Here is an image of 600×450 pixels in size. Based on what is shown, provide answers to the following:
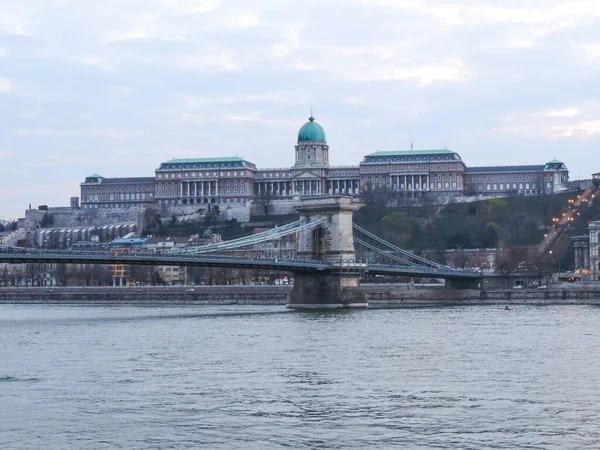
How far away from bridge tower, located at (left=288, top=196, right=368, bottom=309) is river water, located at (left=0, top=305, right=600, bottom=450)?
47.5 ft

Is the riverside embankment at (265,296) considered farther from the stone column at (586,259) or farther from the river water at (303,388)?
the river water at (303,388)

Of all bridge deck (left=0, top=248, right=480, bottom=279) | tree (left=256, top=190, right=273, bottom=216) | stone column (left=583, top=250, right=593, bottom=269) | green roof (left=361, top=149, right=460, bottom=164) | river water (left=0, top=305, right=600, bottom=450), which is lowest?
river water (left=0, top=305, right=600, bottom=450)

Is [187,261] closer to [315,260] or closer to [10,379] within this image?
[315,260]

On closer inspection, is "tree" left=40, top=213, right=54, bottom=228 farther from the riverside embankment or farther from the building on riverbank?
the building on riverbank

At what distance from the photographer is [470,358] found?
27.1 m

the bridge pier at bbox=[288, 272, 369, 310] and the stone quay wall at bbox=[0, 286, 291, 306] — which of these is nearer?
the bridge pier at bbox=[288, 272, 369, 310]

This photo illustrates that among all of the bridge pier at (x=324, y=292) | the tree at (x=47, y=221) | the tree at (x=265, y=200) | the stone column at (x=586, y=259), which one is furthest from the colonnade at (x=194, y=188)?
the bridge pier at (x=324, y=292)

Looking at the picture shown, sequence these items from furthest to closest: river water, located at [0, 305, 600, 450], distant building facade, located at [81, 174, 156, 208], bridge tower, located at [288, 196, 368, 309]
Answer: distant building facade, located at [81, 174, 156, 208]
bridge tower, located at [288, 196, 368, 309]
river water, located at [0, 305, 600, 450]

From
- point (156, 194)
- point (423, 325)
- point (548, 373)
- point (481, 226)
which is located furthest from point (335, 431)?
point (156, 194)

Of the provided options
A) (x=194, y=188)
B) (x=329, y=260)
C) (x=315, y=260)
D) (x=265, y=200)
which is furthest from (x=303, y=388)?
(x=194, y=188)

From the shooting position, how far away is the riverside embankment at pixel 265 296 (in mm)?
57500

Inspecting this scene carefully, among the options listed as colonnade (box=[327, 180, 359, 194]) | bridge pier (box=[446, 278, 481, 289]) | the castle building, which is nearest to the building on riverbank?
bridge pier (box=[446, 278, 481, 289])

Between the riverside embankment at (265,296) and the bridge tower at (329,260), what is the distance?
3.27m

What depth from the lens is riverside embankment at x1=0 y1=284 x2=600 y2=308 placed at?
57500mm
